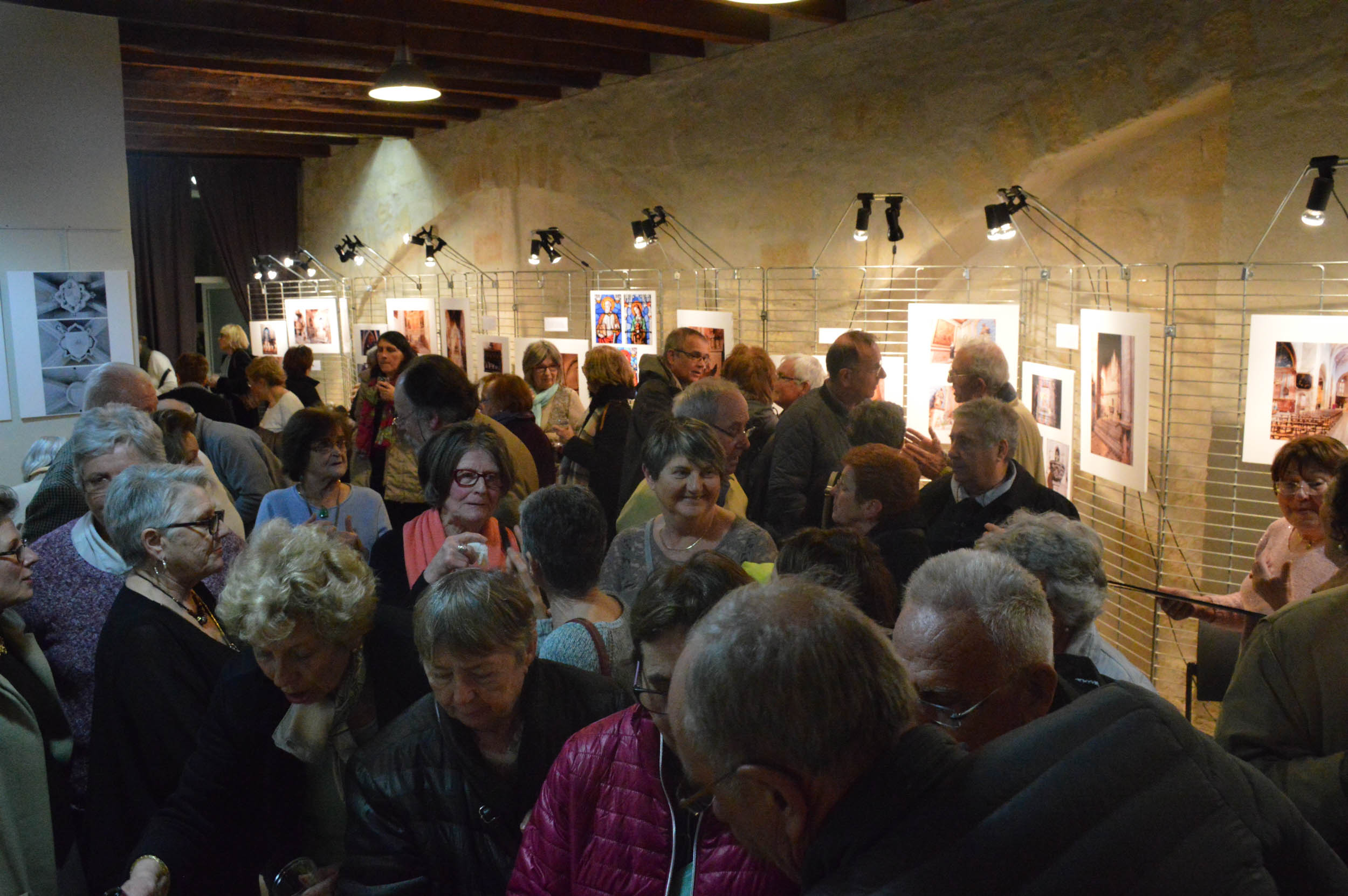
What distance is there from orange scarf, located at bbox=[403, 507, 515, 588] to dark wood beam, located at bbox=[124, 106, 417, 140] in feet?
29.1

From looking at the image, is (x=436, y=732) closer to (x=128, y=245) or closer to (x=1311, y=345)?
(x=1311, y=345)

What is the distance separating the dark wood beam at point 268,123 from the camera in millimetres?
10461

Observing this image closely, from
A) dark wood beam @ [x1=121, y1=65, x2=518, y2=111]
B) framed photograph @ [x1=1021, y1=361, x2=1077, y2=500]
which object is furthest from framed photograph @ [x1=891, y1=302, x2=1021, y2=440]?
dark wood beam @ [x1=121, y1=65, x2=518, y2=111]

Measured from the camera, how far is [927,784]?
1027mm

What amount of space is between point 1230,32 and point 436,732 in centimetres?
509

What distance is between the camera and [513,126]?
10.4 m

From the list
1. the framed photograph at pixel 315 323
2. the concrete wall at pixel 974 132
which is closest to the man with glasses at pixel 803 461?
the concrete wall at pixel 974 132

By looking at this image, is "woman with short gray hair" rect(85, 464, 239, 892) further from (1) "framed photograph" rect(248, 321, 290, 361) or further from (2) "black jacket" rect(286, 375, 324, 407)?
(1) "framed photograph" rect(248, 321, 290, 361)

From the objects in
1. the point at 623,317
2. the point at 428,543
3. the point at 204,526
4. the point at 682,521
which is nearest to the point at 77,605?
the point at 204,526

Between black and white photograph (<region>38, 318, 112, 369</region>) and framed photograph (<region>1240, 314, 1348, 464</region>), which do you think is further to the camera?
black and white photograph (<region>38, 318, 112, 369</region>)

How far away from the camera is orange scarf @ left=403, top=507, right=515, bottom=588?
3.02 m

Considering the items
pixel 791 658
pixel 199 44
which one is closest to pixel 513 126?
pixel 199 44

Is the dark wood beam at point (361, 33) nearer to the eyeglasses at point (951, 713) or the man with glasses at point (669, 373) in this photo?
the man with glasses at point (669, 373)

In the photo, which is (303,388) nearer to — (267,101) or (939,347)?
(267,101)
